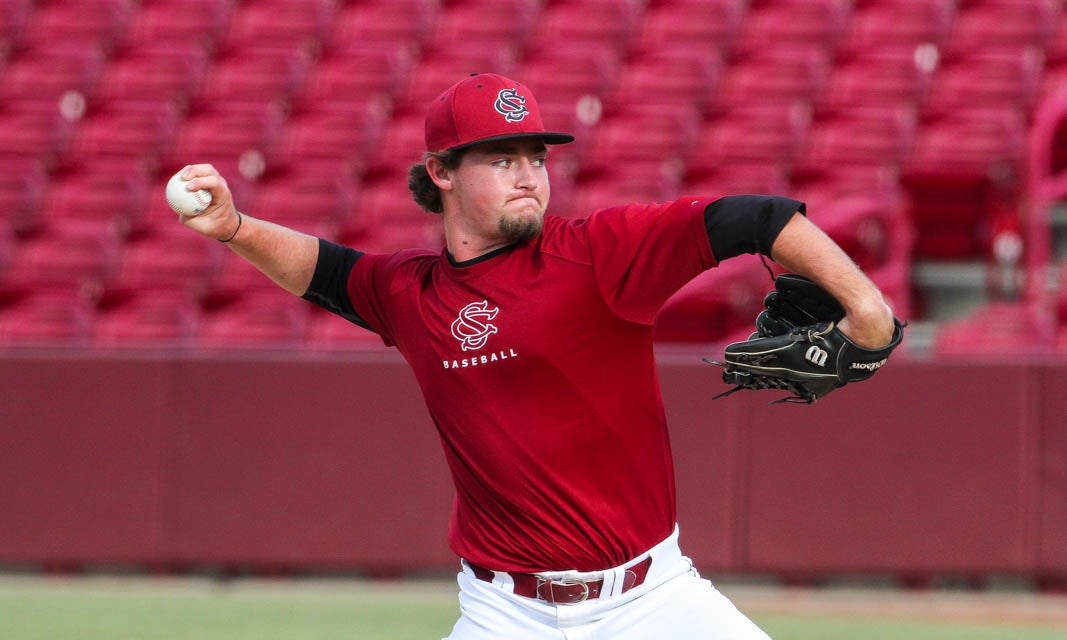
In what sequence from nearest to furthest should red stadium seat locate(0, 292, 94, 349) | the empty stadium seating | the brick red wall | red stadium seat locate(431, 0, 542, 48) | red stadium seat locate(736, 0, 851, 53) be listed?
1. the brick red wall
2. red stadium seat locate(0, 292, 94, 349)
3. the empty stadium seating
4. red stadium seat locate(736, 0, 851, 53)
5. red stadium seat locate(431, 0, 542, 48)

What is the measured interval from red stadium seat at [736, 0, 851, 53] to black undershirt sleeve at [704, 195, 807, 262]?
8644 millimetres

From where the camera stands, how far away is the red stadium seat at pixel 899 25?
11070mm

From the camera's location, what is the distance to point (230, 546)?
26.2ft

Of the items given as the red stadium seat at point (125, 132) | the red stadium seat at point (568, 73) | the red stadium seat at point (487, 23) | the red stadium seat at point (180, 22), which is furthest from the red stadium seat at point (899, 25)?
the red stadium seat at point (125, 132)

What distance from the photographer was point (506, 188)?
3.44m

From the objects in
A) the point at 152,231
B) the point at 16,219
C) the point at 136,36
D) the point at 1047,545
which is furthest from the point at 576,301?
the point at 136,36

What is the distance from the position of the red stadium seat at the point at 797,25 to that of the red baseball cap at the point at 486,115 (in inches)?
325

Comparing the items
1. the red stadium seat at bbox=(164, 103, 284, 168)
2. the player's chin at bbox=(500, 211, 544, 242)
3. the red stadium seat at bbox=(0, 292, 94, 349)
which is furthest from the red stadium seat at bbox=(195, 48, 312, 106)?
the player's chin at bbox=(500, 211, 544, 242)

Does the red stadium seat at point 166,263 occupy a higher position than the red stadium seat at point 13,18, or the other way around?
the red stadium seat at point 13,18

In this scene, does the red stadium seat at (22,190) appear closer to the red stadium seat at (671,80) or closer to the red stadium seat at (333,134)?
the red stadium seat at (333,134)

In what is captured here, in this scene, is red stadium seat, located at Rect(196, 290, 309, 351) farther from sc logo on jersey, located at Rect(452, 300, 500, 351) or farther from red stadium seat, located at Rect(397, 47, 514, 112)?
sc logo on jersey, located at Rect(452, 300, 500, 351)

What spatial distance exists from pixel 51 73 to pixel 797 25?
21.2ft

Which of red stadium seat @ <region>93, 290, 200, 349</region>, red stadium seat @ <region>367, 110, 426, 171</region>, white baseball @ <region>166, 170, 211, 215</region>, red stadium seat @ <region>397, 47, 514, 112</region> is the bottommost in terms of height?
red stadium seat @ <region>93, 290, 200, 349</region>

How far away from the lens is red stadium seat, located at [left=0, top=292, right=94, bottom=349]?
367 inches
